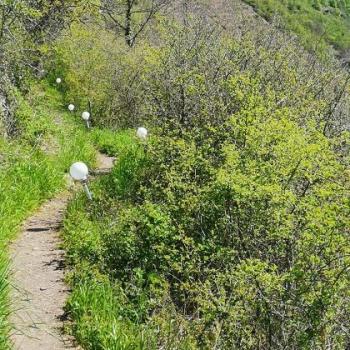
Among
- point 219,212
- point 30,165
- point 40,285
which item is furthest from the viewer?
point 30,165

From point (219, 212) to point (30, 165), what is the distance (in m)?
4.17

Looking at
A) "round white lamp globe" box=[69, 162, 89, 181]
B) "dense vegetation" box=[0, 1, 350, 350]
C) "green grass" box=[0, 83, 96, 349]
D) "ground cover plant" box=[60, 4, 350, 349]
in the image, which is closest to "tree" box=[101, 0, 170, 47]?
"green grass" box=[0, 83, 96, 349]

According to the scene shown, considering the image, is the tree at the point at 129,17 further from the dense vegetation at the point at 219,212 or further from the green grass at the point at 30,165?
the dense vegetation at the point at 219,212

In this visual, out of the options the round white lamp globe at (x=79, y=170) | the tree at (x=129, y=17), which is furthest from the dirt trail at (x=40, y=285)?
the tree at (x=129, y=17)

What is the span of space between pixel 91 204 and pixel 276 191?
145 inches

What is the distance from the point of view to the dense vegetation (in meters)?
4.73

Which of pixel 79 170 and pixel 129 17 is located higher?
pixel 129 17

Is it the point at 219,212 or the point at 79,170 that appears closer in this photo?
the point at 219,212

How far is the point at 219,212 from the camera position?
21.8 ft

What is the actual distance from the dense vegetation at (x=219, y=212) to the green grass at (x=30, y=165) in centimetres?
5

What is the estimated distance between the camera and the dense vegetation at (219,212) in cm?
473

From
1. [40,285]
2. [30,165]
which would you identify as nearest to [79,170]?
[40,285]

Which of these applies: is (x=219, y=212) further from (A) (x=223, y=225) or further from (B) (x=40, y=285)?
(B) (x=40, y=285)

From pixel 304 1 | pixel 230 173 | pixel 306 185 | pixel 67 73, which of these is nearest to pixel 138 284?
pixel 230 173
